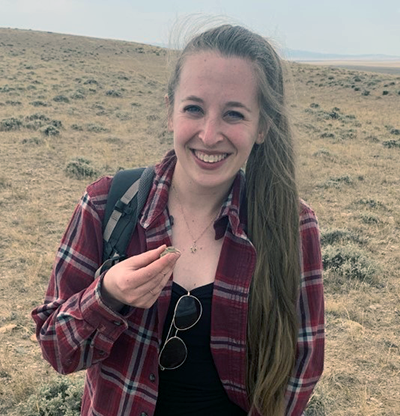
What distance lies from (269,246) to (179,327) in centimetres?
47

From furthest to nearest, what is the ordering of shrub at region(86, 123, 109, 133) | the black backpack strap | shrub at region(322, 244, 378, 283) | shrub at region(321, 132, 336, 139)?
shrub at region(321, 132, 336, 139), shrub at region(86, 123, 109, 133), shrub at region(322, 244, 378, 283), the black backpack strap

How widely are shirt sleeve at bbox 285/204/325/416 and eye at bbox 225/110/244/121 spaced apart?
484 millimetres

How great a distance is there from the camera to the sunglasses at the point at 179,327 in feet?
5.53

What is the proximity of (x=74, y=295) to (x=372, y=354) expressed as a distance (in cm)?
411

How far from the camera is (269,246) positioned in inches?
72.2

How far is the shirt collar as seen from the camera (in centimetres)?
177

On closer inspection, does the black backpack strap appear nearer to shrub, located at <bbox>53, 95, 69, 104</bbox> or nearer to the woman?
the woman

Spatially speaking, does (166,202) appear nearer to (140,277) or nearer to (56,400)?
(140,277)

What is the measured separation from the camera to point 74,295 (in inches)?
65.0

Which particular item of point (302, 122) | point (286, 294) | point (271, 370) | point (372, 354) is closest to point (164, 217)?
point (286, 294)

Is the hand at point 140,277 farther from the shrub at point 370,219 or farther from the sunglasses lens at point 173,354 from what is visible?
the shrub at point 370,219

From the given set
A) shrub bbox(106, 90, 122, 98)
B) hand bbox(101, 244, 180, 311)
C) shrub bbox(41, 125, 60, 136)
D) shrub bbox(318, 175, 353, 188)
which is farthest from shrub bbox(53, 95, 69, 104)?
hand bbox(101, 244, 180, 311)

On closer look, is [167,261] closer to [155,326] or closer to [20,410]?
[155,326]

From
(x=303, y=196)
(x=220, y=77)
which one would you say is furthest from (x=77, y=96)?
(x=220, y=77)
